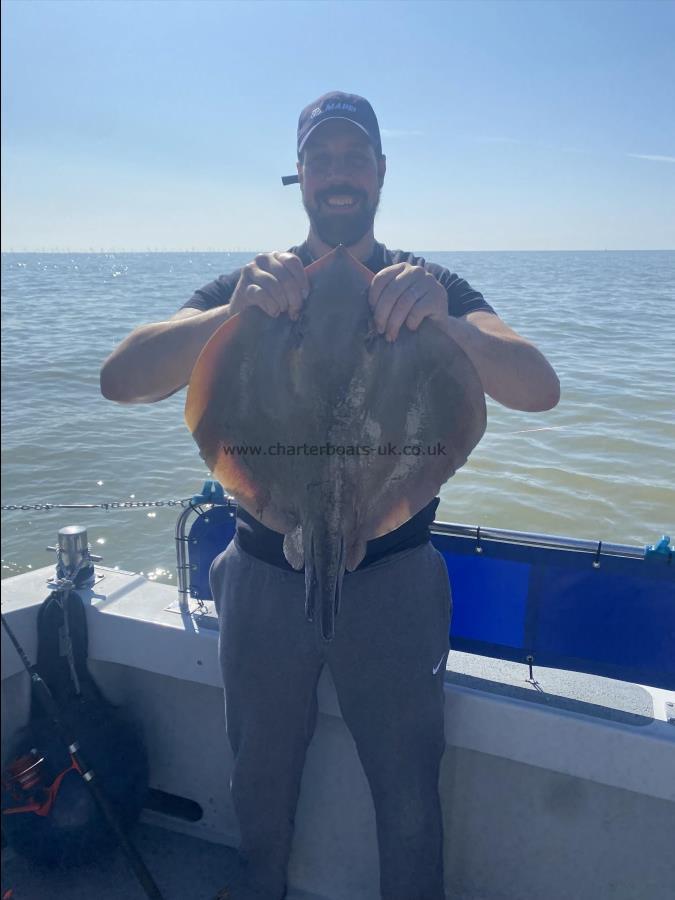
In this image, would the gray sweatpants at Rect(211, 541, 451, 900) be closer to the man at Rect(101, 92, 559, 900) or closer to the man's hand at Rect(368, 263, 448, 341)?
the man at Rect(101, 92, 559, 900)

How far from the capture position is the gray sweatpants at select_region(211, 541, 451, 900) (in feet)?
8.05

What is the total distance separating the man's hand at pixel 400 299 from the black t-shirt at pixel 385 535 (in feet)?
1.24

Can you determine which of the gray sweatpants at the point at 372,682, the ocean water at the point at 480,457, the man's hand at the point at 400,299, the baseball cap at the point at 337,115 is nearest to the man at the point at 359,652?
the gray sweatpants at the point at 372,682

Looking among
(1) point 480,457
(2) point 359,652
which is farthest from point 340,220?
(1) point 480,457

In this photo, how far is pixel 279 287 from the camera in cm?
205

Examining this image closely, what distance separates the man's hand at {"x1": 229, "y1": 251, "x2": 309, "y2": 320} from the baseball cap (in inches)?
36.6

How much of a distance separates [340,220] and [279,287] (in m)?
0.89

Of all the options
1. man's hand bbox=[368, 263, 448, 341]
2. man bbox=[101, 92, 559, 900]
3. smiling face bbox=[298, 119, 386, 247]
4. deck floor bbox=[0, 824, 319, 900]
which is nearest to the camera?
man's hand bbox=[368, 263, 448, 341]

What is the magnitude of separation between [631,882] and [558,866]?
288mm

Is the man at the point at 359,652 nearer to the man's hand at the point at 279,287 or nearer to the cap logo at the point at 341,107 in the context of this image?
the man's hand at the point at 279,287

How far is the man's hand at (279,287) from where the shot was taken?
6.74 feet

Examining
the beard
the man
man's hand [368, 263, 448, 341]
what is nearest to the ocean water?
the man

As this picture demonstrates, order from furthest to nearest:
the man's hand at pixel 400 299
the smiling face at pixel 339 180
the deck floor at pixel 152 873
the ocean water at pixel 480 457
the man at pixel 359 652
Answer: the ocean water at pixel 480 457 → the deck floor at pixel 152 873 → the smiling face at pixel 339 180 → the man at pixel 359 652 → the man's hand at pixel 400 299

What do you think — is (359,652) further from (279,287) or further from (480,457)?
(480,457)
